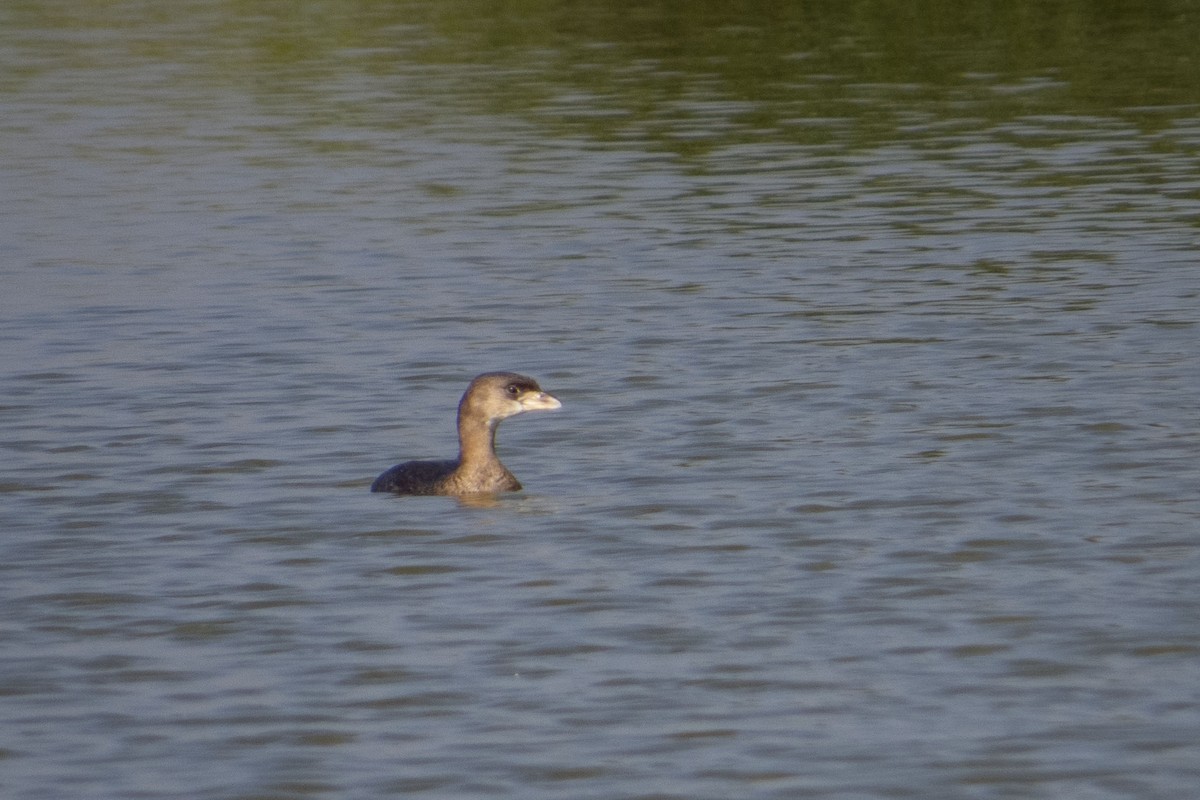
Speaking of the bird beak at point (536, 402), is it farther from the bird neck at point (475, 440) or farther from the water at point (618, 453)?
the water at point (618, 453)

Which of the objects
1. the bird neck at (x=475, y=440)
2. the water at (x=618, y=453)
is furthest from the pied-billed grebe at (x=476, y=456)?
the water at (x=618, y=453)

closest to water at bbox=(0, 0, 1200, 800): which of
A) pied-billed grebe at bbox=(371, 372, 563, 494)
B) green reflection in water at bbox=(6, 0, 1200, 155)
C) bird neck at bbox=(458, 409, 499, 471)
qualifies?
pied-billed grebe at bbox=(371, 372, 563, 494)

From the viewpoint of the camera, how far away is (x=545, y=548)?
13.3 metres

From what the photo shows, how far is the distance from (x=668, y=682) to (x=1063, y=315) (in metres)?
10.0

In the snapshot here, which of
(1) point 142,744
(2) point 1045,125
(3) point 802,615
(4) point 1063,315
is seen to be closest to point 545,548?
(3) point 802,615

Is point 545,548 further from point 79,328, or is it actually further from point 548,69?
point 548,69

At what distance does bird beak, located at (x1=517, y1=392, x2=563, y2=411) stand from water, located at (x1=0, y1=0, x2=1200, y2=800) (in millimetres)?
527

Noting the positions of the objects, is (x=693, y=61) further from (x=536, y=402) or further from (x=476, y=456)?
(x=476, y=456)

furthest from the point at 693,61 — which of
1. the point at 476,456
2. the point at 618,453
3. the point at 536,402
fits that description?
the point at 476,456

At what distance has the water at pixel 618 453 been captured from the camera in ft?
33.4

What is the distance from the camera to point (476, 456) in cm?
1445

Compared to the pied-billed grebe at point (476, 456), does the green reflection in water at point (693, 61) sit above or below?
below

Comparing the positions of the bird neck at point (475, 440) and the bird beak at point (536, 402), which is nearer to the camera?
the bird neck at point (475, 440)

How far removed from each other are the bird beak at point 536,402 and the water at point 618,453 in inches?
20.8
